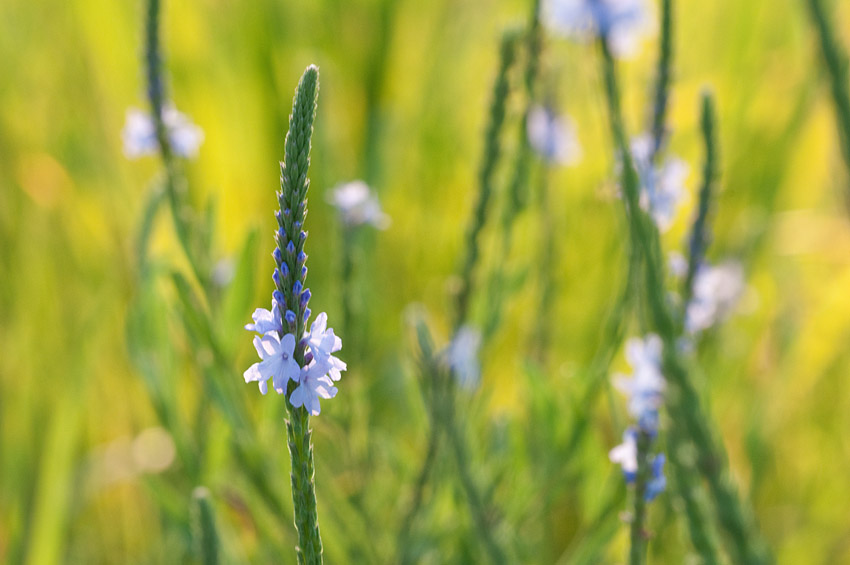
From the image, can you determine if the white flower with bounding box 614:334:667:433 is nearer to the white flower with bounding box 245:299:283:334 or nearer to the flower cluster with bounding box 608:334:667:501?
the flower cluster with bounding box 608:334:667:501

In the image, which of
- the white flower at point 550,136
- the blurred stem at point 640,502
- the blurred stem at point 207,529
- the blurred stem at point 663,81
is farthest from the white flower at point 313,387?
the white flower at point 550,136

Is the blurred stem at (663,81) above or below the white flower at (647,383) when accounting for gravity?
above

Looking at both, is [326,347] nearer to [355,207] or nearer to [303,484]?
[303,484]

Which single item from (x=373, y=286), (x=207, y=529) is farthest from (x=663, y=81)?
(x=373, y=286)

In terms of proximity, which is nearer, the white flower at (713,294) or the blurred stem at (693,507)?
the blurred stem at (693,507)

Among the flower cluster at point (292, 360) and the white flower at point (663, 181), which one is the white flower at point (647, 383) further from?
the flower cluster at point (292, 360)

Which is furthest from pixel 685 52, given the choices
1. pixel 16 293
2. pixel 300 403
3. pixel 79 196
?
pixel 300 403
